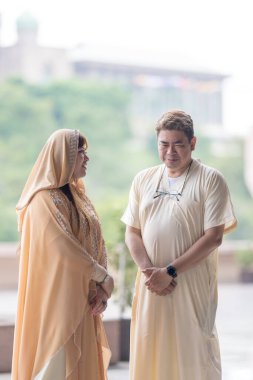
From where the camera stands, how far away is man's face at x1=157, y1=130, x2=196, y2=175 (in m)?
3.57

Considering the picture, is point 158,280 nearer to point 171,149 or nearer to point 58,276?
point 58,276

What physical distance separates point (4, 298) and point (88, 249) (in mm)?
7790

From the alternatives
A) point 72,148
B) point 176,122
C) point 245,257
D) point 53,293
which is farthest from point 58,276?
point 245,257

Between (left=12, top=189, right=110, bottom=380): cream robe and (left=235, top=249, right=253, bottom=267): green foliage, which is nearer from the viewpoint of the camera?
(left=12, top=189, right=110, bottom=380): cream robe

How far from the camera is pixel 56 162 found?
3.49m

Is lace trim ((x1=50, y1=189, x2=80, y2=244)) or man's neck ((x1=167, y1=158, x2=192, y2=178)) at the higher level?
man's neck ((x1=167, y1=158, x2=192, y2=178))

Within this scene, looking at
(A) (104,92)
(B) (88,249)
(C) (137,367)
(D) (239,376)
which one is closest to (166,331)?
(C) (137,367)

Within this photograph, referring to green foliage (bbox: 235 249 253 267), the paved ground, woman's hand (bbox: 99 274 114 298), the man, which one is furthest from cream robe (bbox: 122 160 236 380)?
green foliage (bbox: 235 249 253 267)

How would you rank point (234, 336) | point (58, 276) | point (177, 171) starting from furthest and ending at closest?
point (234, 336)
point (177, 171)
point (58, 276)

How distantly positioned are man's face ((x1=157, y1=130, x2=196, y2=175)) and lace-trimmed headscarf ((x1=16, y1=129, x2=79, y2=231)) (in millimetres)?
370

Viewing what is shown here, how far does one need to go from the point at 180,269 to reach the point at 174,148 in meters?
0.51

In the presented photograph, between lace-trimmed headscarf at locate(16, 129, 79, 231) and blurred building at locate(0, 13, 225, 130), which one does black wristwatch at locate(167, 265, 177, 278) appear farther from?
blurred building at locate(0, 13, 225, 130)

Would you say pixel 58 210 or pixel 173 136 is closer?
pixel 58 210

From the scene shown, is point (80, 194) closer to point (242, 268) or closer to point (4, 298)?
point (4, 298)
